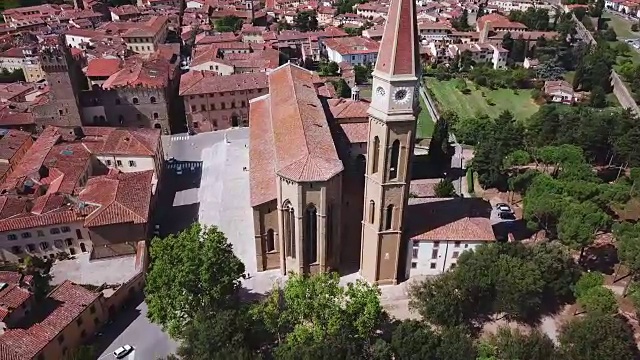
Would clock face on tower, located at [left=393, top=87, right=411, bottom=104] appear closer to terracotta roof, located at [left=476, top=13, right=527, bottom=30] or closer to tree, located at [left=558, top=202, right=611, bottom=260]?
tree, located at [left=558, top=202, right=611, bottom=260]

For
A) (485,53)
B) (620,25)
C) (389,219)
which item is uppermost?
(389,219)

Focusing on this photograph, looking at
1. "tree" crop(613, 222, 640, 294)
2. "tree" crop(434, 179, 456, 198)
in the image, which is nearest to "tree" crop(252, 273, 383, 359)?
"tree" crop(613, 222, 640, 294)

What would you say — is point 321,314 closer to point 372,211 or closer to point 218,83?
point 372,211

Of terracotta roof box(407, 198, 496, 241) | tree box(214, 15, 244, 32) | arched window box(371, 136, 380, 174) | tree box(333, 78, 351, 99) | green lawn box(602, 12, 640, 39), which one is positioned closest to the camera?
arched window box(371, 136, 380, 174)

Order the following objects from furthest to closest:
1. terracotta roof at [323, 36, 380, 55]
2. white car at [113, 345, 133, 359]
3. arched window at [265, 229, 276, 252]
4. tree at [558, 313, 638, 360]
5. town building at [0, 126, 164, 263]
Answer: terracotta roof at [323, 36, 380, 55] → town building at [0, 126, 164, 263] → arched window at [265, 229, 276, 252] → white car at [113, 345, 133, 359] → tree at [558, 313, 638, 360]

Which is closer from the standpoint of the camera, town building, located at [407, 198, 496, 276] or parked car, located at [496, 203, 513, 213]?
town building, located at [407, 198, 496, 276]

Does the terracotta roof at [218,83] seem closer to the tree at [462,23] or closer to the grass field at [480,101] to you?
the grass field at [480,101]

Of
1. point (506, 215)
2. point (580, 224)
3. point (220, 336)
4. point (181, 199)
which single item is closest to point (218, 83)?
point (181, 199)
